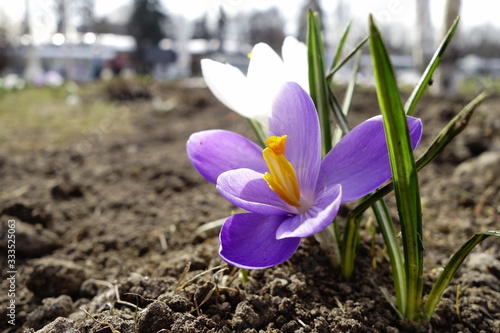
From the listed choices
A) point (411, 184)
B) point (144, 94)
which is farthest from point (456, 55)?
point (411, 184)

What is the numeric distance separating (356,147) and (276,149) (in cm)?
14

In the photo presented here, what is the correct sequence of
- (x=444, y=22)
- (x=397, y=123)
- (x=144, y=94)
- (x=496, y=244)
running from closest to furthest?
(x=397, y=123) → (x=496, y=244) → (x=444, y=22) → (x=144, y=94)

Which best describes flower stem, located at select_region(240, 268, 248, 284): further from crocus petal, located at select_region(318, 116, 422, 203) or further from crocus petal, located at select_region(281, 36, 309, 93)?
crocus petal, located at select_region(281, 36, 309, 93)

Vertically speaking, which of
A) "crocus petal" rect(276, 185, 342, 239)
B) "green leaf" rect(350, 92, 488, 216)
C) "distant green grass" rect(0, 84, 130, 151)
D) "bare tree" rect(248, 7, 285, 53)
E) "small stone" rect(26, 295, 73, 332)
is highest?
"bare tree" rect(248, 7, 285, 53)

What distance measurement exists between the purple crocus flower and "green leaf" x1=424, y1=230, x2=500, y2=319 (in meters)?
0.18

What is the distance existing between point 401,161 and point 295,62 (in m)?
0.32

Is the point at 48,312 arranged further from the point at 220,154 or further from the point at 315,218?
the point at 315,218

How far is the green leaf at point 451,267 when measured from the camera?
27.4 inches

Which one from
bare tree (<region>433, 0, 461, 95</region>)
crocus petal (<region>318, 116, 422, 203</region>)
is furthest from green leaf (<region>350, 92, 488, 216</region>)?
bare tree (<region>433, 0, 461, 95</region>)

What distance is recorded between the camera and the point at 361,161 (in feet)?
2.40

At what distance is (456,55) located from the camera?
5.19 metres

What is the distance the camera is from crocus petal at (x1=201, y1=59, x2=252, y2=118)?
0.80m

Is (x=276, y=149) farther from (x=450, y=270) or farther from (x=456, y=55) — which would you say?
(x=456, y=55)

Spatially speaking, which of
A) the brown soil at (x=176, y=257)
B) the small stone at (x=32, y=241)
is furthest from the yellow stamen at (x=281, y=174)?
the small stone at (x=32, y=241)
